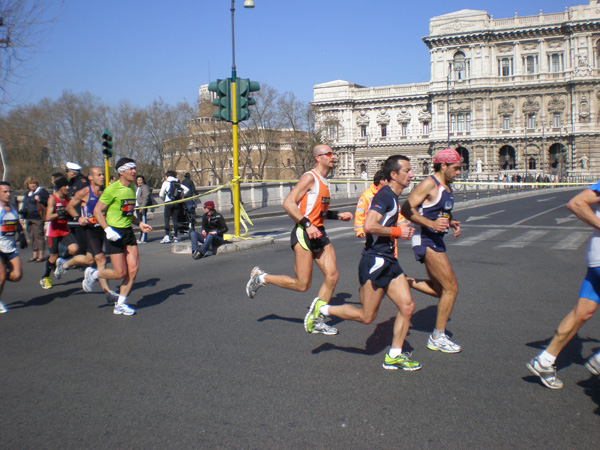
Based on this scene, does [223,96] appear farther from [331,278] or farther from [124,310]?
[331,278]

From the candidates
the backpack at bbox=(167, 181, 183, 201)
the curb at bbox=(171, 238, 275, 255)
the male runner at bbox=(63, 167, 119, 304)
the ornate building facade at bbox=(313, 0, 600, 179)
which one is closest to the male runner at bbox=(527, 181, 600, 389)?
the male runner at bbox=(63, 167, 119, 304)

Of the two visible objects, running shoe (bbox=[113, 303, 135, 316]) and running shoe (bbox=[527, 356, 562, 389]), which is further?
running shoe (bbox=[113, 303, 135, 316])

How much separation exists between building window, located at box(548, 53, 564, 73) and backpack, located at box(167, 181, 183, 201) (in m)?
74.4

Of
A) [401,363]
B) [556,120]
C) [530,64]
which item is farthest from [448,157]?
[530,64]

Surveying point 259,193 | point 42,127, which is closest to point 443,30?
point 42,127

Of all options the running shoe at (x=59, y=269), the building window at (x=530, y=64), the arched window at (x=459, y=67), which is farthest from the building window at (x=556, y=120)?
the running shoe at (x=59, y=269)

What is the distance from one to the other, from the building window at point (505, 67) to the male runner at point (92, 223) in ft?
266

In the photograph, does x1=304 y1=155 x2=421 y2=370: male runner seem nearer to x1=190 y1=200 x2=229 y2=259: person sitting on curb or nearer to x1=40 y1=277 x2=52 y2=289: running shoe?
x1=40 y1=277 x2=52 y2=289: running shoe

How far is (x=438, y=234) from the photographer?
5.41 meters

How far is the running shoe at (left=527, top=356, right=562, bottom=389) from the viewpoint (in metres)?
4.39

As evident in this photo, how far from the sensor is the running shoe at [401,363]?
4.88m

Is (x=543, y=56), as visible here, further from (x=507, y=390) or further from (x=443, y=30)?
(x=507, y=390)

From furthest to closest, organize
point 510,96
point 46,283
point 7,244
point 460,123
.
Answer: point 460,123
point 510,96
point 46,283
point 7,244

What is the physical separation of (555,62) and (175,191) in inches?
2963
